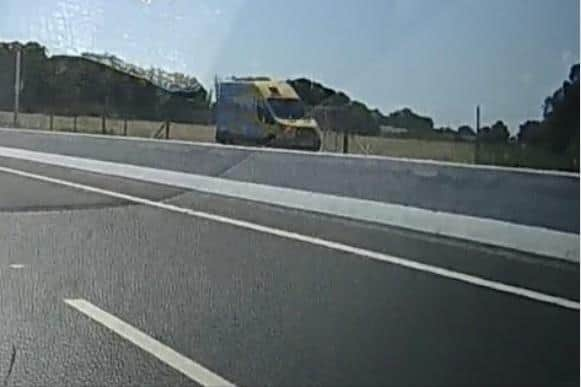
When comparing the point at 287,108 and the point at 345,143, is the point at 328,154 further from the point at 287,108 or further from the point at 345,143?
the point at 287,108

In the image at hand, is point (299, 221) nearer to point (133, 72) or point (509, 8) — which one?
point (133, 72)

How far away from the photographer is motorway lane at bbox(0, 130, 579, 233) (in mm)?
9297

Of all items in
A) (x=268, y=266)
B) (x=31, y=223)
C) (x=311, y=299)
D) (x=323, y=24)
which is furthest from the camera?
(x=31, y=223)

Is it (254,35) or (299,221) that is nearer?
(254,35)

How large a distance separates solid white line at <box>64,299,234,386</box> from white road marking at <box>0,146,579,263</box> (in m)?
3.69

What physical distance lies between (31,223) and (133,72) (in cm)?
200

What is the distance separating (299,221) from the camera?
Answer: 12.5 meters

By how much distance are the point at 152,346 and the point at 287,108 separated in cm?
533

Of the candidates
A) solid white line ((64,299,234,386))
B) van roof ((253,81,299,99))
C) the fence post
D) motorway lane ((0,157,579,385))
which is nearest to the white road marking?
motorway lane ((0,157,579,385))

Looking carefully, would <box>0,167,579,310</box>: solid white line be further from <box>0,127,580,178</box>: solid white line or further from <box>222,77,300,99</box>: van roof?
<box>222,77,300,99</box>: van roof

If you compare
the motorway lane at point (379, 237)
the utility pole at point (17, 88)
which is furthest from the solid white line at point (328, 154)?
the motorway lane at point (379, 237)

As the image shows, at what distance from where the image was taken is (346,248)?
10633mm

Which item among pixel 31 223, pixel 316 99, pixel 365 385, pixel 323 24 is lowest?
pixel 365 385

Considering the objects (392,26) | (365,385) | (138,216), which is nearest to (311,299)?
(365,385)
